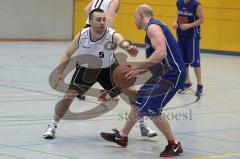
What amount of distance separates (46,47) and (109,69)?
50.6 ft

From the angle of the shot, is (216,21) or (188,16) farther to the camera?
(216,21)

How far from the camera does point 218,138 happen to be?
8.63 meters

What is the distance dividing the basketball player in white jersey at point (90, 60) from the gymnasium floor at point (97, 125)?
1.49ft

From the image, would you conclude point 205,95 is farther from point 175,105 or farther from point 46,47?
point 46,47

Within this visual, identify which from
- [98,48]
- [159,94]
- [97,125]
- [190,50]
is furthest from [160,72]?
[190,50]

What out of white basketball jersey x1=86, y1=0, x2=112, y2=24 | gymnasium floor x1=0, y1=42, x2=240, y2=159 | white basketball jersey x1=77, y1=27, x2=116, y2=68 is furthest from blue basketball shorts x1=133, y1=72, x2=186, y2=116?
white basketball jersey x1=86, y1=0, x2=112, y2=24

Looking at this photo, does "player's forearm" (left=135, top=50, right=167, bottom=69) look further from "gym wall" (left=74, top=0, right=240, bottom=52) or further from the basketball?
"gym wall" (left=74, top=0, right=240, bottom=52)

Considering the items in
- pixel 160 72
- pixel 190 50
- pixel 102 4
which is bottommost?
pixel 190 50

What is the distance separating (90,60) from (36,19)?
60.6 feet

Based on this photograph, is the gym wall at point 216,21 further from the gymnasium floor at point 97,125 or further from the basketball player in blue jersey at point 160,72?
the basketball player in blue jersey at point 160,72

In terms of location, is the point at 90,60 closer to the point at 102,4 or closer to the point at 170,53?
the point at 170,53

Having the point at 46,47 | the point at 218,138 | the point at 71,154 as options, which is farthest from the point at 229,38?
the point at 71,154

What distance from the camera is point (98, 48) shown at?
834cm

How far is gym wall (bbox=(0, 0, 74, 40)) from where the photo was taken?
1022 inches
